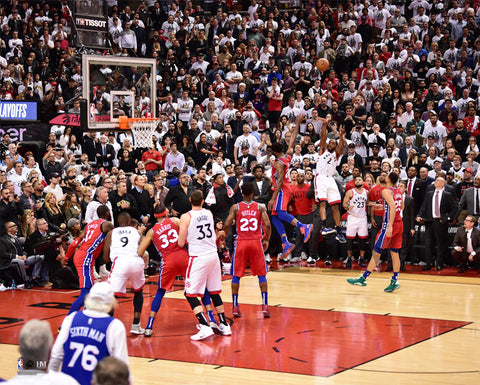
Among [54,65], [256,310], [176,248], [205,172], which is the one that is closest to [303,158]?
[205,172]

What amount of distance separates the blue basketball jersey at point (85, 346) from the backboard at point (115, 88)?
1069 centimetres

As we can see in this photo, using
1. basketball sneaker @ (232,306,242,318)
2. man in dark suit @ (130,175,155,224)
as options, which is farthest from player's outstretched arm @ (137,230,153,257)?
man in dark suit @ (130,175,155,224)

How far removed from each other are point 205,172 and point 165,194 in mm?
1254

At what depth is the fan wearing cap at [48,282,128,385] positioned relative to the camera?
5.69m

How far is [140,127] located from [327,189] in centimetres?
454

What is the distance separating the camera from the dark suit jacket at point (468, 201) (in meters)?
17.0

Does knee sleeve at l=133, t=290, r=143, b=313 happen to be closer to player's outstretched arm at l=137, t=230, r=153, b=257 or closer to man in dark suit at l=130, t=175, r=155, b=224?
player's outstretched arm at l=137, t=230, r=153, b=257

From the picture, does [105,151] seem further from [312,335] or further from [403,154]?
[312,335]

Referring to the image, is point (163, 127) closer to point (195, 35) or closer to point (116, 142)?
point (116, 142)

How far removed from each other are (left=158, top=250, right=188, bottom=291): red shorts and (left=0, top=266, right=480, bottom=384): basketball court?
781mm

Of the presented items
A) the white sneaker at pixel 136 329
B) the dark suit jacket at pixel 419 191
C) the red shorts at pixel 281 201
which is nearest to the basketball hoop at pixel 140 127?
the red shorts at pixel 281 201

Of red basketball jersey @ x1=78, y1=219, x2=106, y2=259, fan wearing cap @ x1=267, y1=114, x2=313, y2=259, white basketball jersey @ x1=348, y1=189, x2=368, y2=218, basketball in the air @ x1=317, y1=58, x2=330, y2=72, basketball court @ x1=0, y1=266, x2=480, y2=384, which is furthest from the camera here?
basketball in the air @ x1=317, y1=58, x2=330, y2=72

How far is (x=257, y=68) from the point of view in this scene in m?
24.4

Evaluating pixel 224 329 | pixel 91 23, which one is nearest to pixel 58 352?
pixel 224 329
